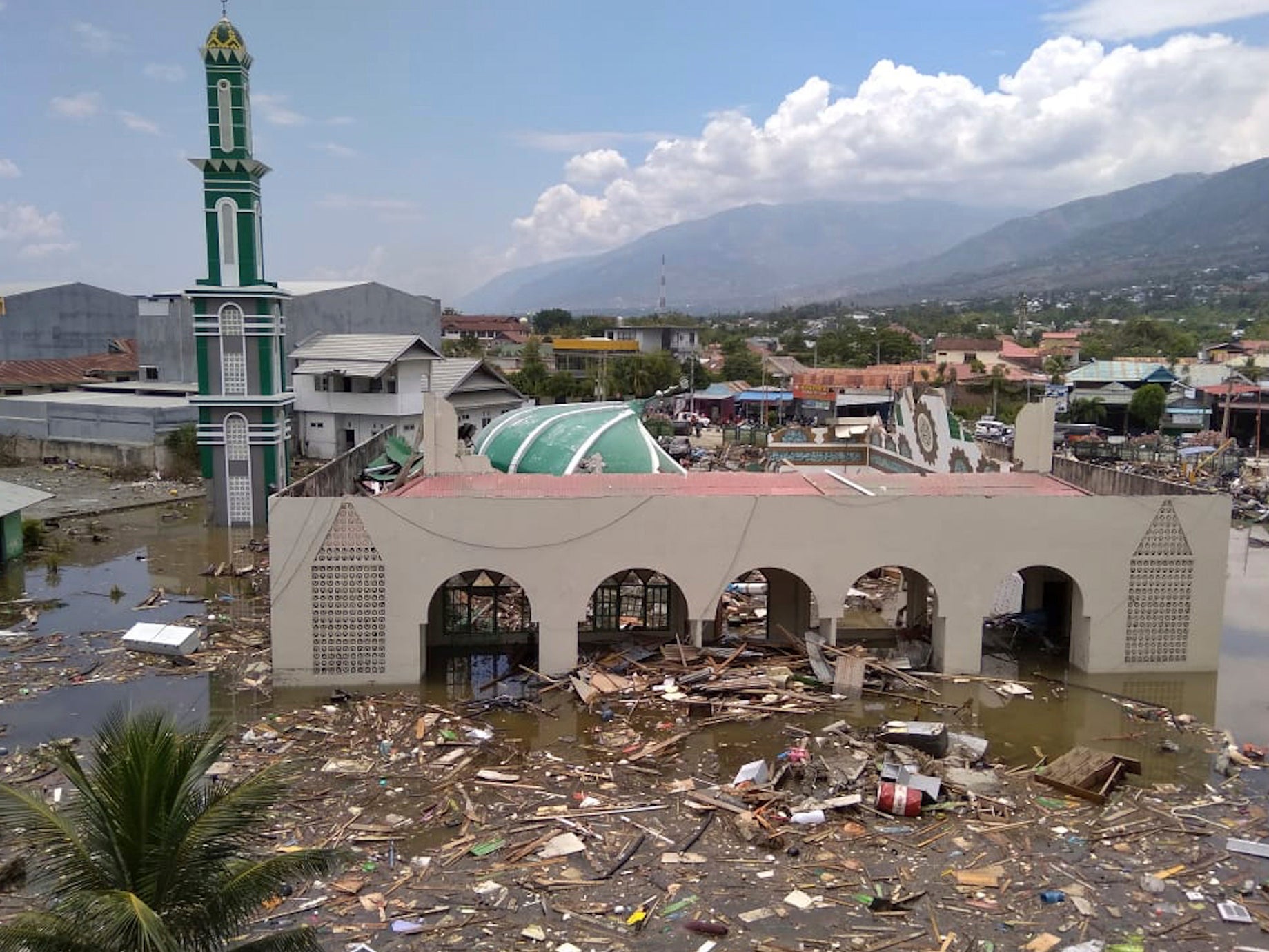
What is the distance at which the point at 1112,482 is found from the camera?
1617 centimetres

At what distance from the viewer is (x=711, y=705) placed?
13.3 metres

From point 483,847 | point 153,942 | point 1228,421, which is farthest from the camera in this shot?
point 1228,421

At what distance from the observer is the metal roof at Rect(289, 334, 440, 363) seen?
33000 mm

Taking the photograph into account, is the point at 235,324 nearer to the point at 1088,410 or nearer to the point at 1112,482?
the point at 1112,482

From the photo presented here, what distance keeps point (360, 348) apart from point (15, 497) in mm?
14820

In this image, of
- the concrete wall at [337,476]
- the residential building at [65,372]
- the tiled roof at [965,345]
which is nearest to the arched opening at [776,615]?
the concrete wall at [337,476]

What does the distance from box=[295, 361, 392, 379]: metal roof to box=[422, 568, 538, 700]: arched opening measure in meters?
16.3

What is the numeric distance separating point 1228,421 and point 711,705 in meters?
36.8

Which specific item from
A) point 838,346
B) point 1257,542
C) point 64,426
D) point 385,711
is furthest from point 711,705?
point 838,346

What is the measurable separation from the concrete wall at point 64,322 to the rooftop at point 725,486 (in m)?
38.7

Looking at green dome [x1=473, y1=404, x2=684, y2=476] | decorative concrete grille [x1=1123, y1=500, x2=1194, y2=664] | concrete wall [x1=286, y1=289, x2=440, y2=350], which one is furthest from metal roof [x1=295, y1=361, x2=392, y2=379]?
decorative concrete grille [x1=1123, y1=500, x2=1194, y2=664]

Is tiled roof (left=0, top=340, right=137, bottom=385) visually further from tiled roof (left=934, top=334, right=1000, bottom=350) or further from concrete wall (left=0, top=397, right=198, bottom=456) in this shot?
tiled roof (left=934, top=334, right=1000, bottom=350)

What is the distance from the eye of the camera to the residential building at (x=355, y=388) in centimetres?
3303

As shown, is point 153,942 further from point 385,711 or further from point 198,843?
point 385,711
